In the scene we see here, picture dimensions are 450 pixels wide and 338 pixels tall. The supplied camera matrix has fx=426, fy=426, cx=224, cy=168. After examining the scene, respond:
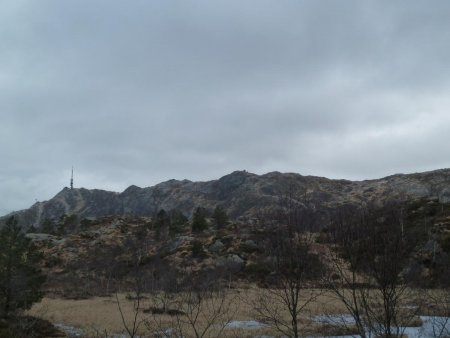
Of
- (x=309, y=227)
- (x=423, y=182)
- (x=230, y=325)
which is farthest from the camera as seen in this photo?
(x=423, y=182)

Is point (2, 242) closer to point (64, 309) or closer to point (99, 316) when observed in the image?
point (99, 316)

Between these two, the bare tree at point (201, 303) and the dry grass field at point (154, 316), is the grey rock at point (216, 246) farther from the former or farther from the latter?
the dry grass field at point (154, 316)

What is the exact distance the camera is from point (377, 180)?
620 feet

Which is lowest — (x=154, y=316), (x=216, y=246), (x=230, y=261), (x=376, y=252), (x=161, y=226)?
(x=154, y=316)

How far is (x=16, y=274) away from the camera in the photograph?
73.4ft

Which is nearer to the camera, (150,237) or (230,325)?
(230,325)

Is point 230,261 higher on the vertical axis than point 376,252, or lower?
lower

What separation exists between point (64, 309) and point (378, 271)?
87.8 feet

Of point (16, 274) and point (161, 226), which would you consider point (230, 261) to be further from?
point (161, 226)

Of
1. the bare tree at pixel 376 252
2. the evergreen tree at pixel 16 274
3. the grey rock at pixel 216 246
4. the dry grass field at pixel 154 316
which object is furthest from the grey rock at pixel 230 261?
the bare tree at pixel 376 252

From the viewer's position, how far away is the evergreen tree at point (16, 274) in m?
21.9

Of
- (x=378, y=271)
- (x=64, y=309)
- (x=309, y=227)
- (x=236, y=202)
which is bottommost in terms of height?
(x=64, y=309)

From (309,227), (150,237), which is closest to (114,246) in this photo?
(150,237)

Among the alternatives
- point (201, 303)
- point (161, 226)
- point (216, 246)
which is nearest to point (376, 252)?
point (201, 303)
